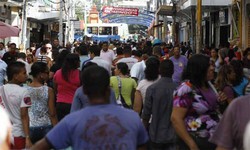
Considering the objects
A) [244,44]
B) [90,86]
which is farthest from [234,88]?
[244,44]

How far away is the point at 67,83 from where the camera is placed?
29.4 feet

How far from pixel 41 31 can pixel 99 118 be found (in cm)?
4538

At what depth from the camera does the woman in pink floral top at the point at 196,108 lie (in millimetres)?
5648

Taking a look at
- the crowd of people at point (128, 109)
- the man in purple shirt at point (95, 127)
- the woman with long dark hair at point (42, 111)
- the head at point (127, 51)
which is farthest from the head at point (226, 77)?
the head at point (127, 51)

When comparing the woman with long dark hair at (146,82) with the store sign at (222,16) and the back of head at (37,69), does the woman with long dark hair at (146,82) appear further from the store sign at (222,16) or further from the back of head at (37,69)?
the store sign at (222,16)

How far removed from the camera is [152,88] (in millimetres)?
7320

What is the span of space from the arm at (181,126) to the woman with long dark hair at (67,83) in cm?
351

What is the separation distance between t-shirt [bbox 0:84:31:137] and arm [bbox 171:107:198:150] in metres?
2.08

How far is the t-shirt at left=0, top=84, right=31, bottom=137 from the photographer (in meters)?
6.97

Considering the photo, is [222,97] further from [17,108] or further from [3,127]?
[3,127]

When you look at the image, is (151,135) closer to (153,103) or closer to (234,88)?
(153,103)

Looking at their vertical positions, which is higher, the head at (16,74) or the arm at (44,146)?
the head at (16,74)

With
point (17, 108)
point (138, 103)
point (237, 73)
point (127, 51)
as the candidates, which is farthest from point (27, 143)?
point (127, 51)

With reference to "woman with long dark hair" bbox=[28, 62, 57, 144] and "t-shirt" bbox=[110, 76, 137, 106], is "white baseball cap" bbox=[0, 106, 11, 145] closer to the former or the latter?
"woman with long dark hair" bbox=[28, 62, 57, 144]
